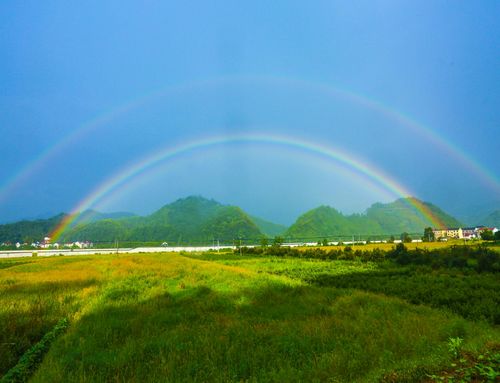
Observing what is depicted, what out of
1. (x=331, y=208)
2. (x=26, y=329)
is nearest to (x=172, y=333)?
(x=26, y=329)

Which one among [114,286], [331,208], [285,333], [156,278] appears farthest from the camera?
[331,208]

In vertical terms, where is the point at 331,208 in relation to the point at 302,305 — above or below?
above

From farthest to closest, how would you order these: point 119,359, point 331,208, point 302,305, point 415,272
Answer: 1. point 331,208
2. point 415,272
3. point 302,305
4. point 119,359

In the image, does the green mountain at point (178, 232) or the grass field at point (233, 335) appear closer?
the grass field at point (233, 335)

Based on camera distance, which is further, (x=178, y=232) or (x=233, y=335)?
(x=178, y=232)

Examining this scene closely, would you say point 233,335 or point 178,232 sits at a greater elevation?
point 178,232

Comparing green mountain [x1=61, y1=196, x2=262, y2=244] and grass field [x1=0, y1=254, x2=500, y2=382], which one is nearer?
grass field [x1=0, y1=254, x2=500, y2=382]

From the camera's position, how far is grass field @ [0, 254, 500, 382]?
6406 millimetres

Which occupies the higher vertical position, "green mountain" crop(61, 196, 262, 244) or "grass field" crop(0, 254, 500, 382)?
"green mountain" crop(61, 196, 262, 244)

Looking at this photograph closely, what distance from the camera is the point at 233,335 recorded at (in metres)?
8.77

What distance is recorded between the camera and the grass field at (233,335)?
21.0 ft

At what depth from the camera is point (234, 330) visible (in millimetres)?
9094

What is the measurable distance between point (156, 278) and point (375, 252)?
80.4 feet

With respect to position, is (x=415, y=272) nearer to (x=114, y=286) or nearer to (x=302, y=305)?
(x=302, y=305)
